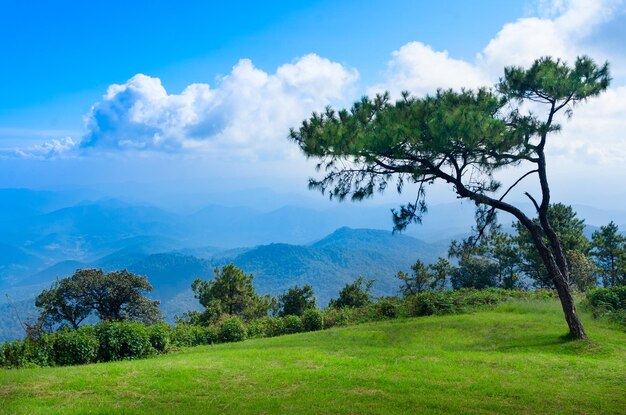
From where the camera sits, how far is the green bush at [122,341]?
40.6ft

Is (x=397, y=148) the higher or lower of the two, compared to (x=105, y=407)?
higher

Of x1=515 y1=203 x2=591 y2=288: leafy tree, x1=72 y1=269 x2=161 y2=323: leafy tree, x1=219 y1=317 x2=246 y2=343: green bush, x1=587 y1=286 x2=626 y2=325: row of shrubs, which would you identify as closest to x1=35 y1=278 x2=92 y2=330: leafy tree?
x1=72 y1=269 x2=161 y2=323: leafy tree

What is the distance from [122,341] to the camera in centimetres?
1259

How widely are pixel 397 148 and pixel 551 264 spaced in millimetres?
5833

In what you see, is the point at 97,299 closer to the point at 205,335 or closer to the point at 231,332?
the point at 205,335

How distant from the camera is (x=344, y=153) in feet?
40.0

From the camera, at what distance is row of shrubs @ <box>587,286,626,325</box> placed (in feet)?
52.3

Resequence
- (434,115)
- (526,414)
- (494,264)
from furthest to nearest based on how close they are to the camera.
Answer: (494,264), (434,115), (526,414)

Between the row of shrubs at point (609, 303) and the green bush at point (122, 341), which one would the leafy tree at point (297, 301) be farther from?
the green bush at point (122, 341)

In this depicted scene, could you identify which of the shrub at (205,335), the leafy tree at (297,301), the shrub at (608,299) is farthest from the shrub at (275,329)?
the leafy tree at (297,301)

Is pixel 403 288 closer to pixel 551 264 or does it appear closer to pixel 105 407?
pixel 551 264

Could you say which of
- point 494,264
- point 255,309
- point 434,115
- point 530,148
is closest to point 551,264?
point 530,148

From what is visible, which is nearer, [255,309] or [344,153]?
[344,153]

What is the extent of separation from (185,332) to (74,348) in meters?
4.99
